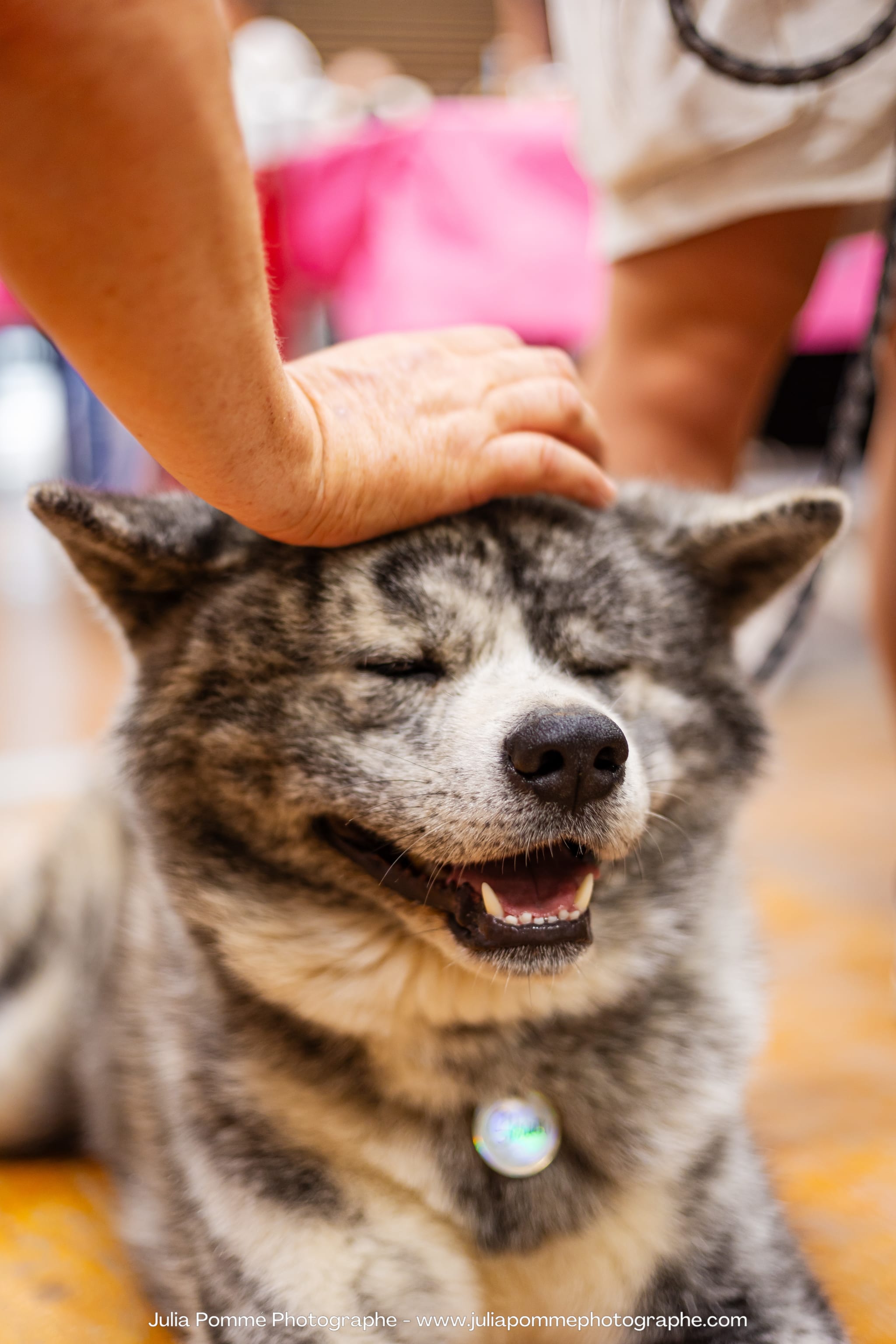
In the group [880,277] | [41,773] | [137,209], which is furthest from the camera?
[41,773]

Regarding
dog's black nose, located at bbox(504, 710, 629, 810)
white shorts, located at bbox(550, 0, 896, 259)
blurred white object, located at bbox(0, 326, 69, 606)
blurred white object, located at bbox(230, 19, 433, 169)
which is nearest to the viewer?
dog's black nose, located at bbox(504, 710, 629, 810)

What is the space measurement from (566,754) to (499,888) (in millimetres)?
179

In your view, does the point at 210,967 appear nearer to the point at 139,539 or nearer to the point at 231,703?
the point at 231,703

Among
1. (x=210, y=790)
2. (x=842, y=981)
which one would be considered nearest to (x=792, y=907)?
(x=842, y=981)

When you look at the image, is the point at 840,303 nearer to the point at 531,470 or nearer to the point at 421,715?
the point at 531,470

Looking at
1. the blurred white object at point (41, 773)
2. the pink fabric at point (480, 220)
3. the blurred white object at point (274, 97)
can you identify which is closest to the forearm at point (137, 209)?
the blurred white object at point (41, 773)

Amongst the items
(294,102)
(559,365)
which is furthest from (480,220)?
(559,365)

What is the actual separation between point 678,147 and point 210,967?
48.8 inches

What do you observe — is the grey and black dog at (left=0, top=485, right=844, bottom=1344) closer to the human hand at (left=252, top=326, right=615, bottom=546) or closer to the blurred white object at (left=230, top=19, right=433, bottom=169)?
the human hand at (left=252, top=326, right=615, bottom=546)

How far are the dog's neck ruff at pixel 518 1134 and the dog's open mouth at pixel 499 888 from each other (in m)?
0.19

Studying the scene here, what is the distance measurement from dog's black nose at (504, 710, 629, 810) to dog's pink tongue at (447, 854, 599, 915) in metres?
0.12

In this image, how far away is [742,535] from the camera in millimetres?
1312

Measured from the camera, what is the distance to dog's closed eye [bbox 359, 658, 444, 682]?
1.16 m

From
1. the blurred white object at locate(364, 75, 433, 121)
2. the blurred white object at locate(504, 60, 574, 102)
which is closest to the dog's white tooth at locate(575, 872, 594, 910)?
the blurred white object at locate(364, 75, 433, 121)
